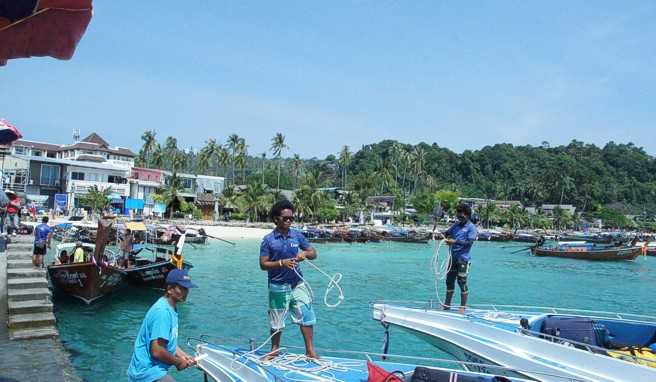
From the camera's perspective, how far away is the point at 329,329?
16.0 m

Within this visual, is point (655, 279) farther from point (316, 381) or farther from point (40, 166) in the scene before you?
point (40, 166)

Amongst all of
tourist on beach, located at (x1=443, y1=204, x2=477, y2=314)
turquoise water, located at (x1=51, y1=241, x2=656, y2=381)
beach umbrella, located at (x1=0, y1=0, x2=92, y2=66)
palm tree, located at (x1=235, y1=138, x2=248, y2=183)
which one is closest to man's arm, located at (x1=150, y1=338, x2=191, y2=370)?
turquoise water, located at (x1=51, y1=241, x2=656, y2=381)

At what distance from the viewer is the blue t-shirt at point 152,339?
4582mm

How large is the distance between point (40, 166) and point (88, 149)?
14.0 m

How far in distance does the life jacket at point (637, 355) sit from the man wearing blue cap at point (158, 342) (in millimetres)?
5753

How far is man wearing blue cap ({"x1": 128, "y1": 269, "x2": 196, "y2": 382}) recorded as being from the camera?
458cm

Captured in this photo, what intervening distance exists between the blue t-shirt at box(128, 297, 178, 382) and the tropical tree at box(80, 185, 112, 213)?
5956 cm

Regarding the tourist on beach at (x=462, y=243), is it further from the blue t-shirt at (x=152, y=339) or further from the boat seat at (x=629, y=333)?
the blue t-shirt at (x=152, y=339)

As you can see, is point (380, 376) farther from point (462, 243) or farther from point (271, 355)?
point (462, 243)

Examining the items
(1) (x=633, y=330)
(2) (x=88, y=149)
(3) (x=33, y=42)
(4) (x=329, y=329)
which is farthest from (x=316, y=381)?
(2) (x=88, y=149)

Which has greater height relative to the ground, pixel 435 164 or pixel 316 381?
pixel 435 164

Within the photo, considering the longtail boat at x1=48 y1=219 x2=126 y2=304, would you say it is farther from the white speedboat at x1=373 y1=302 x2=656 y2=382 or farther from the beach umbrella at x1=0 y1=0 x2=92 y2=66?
the beach umbrella at x1=0 y1=0 x2=92 y2=66

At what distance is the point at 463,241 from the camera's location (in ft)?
33.3

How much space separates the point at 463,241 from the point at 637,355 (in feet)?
11.1
